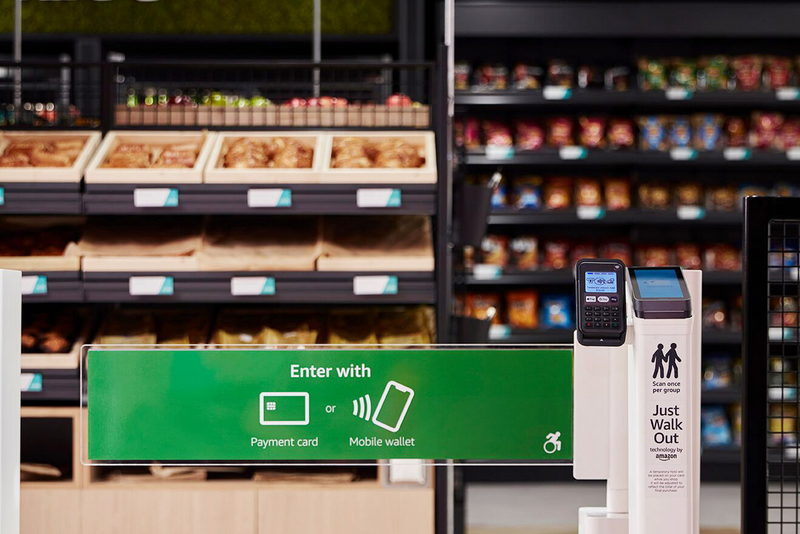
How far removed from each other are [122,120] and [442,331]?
4.59 ft

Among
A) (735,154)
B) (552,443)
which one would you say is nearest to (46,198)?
(552,443)

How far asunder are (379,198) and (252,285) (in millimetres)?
497

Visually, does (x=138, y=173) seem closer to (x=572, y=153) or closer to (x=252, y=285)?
(x=252, y=285)

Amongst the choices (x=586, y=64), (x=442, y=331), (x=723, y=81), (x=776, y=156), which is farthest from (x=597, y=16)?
(x=442, y=331)

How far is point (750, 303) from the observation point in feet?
5.00

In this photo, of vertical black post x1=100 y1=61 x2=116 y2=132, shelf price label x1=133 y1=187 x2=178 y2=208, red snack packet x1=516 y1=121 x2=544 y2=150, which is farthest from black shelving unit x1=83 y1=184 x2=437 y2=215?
red snack packet x1=516 y1=121 x2=544 y2=150

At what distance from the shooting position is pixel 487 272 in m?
4.87

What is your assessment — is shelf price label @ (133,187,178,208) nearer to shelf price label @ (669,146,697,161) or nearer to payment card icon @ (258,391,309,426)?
payment card icon @ (258,391,309,426)

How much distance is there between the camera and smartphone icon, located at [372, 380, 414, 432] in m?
1.73

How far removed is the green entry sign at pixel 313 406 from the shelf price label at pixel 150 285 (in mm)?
1139

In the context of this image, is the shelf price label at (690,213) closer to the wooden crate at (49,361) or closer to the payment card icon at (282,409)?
the wooden crate at (49,361)

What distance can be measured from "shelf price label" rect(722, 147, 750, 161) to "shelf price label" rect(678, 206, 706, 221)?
1.05ft

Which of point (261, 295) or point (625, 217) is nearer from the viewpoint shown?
point (261, 295)

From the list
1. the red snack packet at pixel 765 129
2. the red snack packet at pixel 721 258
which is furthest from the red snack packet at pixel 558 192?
the red snack packet at pixel 765 129
